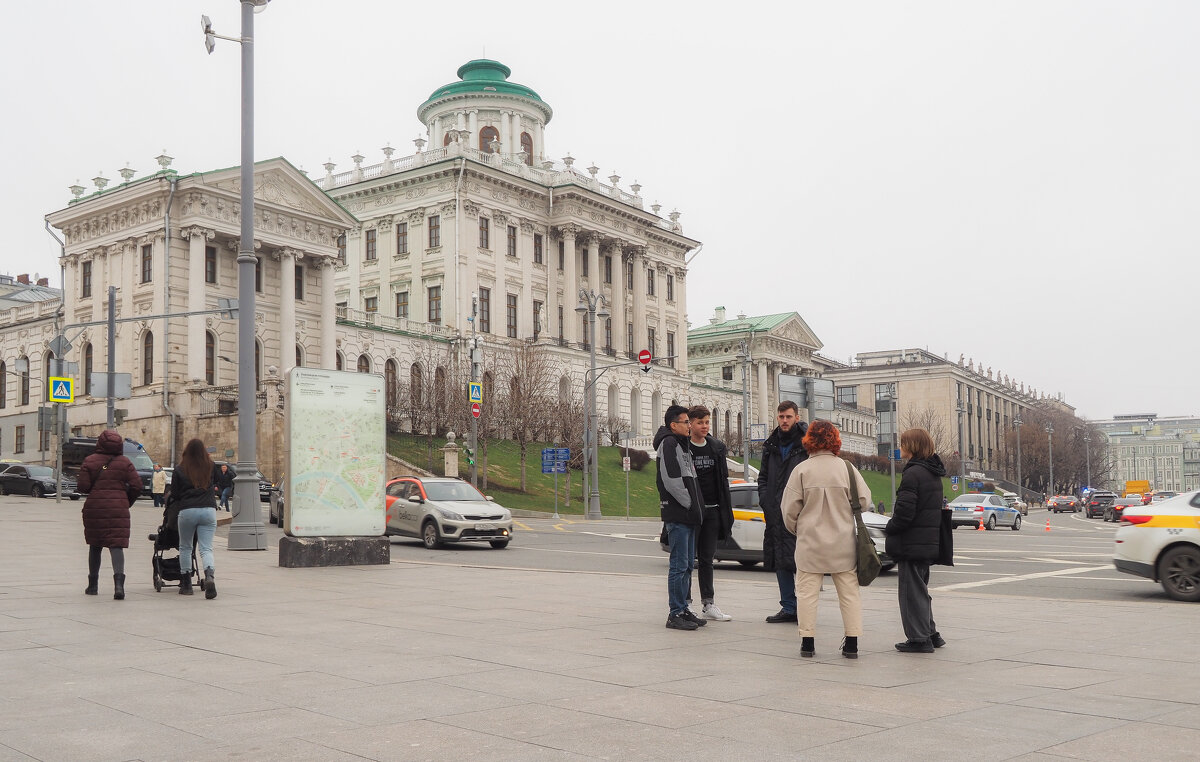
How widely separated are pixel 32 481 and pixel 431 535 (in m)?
29.1

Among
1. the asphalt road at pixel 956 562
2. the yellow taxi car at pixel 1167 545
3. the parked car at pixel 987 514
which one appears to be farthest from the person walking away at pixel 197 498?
the parked car at pixel 987 514

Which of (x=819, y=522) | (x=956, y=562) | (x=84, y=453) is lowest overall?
(x=956, y=562)

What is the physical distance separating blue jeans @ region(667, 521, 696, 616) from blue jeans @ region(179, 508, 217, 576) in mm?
5569

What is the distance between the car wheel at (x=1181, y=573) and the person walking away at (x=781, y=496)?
608 cm

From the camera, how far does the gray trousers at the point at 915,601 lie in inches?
361

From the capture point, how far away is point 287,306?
5872 centimetres

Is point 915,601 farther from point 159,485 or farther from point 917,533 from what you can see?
point 159,485

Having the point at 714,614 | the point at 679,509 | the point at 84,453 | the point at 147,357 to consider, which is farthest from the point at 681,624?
the point at 147,357

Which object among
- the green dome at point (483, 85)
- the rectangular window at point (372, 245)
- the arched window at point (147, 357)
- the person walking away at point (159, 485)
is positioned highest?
the green dome at point (483, 85)

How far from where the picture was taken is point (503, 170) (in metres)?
74.6

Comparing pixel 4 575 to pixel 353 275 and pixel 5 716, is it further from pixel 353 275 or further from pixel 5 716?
pixel 353 275

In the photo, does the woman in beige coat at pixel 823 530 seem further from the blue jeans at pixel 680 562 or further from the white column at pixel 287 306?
the white column at pixel 287 306

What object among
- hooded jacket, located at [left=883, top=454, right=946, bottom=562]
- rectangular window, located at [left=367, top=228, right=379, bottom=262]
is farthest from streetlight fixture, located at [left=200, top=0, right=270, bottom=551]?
rectangular window, located at [left=367, top=228, right=379, bottom=262]

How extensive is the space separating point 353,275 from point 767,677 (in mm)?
73528
